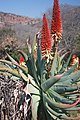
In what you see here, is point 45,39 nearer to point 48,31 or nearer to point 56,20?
point 48,31

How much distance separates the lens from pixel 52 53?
14.2ft

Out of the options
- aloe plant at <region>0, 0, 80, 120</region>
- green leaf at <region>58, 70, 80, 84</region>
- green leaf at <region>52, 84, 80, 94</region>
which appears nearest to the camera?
aloe plant at <region>0, 0, 80, 120</region>

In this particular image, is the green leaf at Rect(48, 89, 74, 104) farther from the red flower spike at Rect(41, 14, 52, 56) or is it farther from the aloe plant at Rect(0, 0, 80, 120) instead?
the red flower spike at Rect(41, 14, 52, 56)

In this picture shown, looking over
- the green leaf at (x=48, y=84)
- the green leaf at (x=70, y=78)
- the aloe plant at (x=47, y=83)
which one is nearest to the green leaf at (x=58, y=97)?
the aloe plant at (x=47, y=83)

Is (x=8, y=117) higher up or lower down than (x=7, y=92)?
lower down

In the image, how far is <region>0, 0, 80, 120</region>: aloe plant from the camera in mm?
3908

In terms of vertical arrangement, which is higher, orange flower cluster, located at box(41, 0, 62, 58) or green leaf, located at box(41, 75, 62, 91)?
orange flower cluster, located at box(41, 0, 62, 58)

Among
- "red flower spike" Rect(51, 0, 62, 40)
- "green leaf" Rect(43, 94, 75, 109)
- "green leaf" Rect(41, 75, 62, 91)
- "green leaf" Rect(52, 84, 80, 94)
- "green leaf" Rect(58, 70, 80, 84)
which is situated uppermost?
"red flower spike" Rect(51, 0, 62, 40)

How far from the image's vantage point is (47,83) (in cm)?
392

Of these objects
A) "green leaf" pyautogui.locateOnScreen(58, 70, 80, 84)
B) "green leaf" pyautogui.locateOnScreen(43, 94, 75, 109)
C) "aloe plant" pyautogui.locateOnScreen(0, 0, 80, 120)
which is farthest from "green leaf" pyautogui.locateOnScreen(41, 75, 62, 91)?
"green leaf" pyautogui.locateOnScreen(58, 70, 80, 84)

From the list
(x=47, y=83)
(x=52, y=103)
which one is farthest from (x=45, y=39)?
(x=52, y=103)

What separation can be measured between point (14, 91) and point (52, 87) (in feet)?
2.11

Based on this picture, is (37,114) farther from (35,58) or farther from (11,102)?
(35,58)

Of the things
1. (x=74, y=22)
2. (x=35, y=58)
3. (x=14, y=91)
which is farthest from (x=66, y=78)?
(x=74, y=22)
